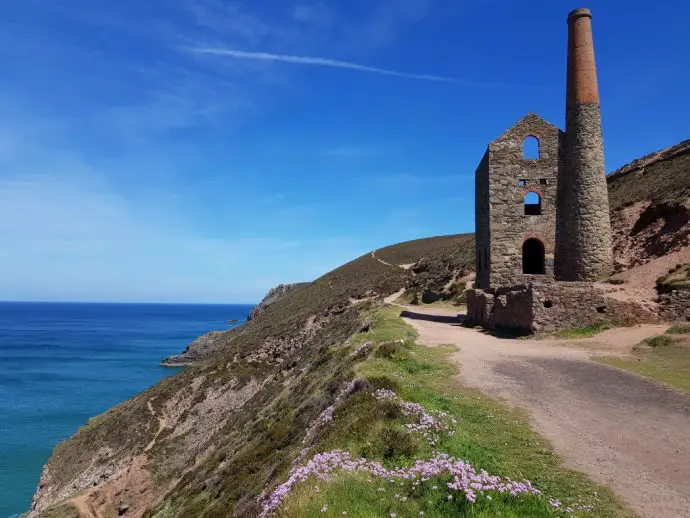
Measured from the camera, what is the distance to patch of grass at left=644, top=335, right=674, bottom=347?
48.9 ft

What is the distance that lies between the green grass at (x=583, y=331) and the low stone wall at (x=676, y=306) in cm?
217

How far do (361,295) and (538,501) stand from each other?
168ft

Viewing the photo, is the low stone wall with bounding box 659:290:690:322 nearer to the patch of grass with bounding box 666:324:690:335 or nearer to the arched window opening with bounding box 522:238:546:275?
the patch of grass with bounding box 666:324:690:335

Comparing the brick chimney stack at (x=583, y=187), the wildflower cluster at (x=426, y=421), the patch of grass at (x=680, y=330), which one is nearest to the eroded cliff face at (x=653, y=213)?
the brick chimney stack at (x=583, y=187)

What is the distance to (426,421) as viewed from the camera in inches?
311

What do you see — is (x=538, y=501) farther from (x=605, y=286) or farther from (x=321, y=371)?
(x=605, y=286)

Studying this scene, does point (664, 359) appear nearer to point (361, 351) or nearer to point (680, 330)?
point (680, 330)

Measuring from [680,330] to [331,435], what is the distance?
45.2 ft

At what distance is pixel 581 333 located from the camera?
18.3 metres

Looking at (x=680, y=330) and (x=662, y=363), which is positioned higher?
(x=680, y=330)

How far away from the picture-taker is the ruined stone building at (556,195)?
80.2 feet

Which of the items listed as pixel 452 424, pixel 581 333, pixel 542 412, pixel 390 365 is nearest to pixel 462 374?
pixel 390 365

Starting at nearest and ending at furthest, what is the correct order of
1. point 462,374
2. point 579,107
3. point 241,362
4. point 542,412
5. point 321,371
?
point 542,412 → point 462,374 → point 321,371 → point 579,107 → point 241,362

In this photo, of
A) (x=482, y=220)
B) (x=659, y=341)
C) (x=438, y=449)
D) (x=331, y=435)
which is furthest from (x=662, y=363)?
(x=482, y=220)
